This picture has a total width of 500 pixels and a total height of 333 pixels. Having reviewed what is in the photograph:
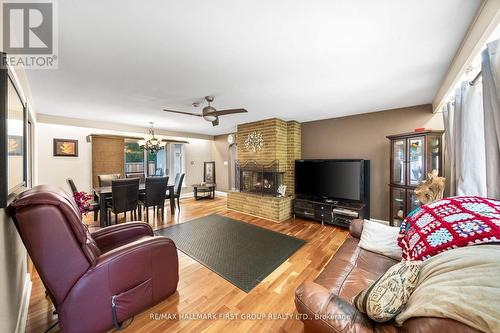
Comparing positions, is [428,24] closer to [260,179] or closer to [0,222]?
[0,222]

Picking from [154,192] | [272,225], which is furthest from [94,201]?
[272,225]

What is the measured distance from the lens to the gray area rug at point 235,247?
87.5 inches

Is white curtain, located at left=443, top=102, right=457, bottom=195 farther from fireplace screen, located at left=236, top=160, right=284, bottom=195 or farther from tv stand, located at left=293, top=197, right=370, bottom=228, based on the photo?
fireplace screen, located at left=236, top=160, right=284, bottom=195

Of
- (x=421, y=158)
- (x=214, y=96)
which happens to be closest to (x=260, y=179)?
(x=214, y=96)

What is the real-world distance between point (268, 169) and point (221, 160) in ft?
10.0

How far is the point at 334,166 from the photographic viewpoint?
3904mm

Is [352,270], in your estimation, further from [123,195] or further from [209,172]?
[209,172]

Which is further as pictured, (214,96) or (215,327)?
(214,96)

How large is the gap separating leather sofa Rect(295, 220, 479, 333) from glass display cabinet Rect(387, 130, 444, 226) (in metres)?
1.99

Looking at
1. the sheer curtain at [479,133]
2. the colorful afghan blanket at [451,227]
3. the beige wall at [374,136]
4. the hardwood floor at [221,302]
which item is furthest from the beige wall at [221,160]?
the colorful afghan blanket at [451,227]

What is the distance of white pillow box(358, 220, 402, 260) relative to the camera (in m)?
1.72

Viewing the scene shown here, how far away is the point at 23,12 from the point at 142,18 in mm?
810

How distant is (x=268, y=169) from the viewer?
4.46 metres

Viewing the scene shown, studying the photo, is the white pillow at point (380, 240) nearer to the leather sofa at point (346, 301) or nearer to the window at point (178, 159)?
the leather sofa at point (346, 301)
